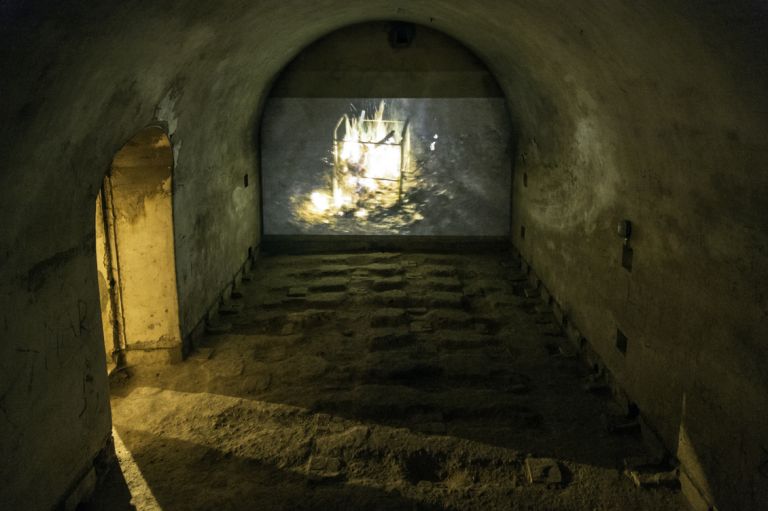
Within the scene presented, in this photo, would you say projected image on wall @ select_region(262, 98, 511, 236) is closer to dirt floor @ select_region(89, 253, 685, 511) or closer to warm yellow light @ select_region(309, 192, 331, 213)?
warm yellow light @ select_region(309, 192, 331, 213)

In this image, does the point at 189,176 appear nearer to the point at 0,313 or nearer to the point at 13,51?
the point at 0,313

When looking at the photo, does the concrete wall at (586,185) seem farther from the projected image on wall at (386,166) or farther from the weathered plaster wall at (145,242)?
the projected image on wall at (386,166)

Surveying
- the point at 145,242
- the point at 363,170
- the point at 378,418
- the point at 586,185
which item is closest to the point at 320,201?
the point at 363,170

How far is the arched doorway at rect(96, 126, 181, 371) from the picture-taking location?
6.04m

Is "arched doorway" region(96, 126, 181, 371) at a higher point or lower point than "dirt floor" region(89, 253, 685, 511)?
higher

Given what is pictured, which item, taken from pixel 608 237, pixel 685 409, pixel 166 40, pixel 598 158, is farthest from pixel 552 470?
pixel 166 40

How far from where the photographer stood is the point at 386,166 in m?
10.5

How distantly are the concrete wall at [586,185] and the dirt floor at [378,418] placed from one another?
1.63 feet

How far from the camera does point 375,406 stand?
570 centimetres

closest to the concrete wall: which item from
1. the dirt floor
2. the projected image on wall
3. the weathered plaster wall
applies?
the weathered plaster wall

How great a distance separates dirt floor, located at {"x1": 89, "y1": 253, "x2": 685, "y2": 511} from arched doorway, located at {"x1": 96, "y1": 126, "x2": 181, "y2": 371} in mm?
314

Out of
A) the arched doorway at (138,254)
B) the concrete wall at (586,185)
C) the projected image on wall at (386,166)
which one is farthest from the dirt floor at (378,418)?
the projected image on wall at (386,166)

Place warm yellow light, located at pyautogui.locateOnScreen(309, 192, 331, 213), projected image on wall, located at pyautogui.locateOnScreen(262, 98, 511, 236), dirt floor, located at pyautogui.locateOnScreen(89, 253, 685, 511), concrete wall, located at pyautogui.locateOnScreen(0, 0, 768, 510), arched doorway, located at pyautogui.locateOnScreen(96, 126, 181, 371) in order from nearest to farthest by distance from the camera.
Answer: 1. concrete wall, located at pyautogui.locateOnScreen(0, 0, 768, 510)
2. dirt floor, located at pyautogui.locateOnScreen(89, 253, 685, 511)
3. arched doorway, located at pyautogui.locateOnScreen(96, 126, 181, 371)
4. projected image on wall, located at pyautogui.locateOnScreen(262, 98, 511, 236)
5. warm yellow light, located at pyautogui.locateOnScreen(309, 192, 331, 213)

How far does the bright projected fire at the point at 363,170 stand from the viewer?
10.4m
